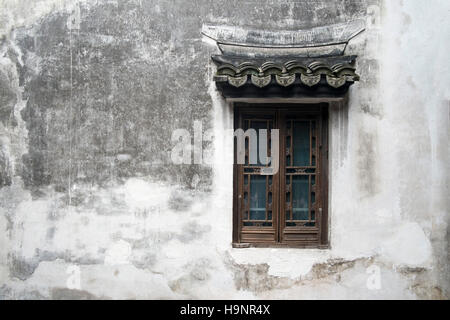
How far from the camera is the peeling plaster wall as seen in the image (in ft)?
14.4

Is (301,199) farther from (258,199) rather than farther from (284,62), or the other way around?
(284,62)

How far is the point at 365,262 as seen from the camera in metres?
4.39

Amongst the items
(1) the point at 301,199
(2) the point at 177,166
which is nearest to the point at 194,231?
(2) the point at 177,166

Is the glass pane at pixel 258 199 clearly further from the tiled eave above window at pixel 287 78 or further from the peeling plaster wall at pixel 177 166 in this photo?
the tiled eave above window at pixel 287 78

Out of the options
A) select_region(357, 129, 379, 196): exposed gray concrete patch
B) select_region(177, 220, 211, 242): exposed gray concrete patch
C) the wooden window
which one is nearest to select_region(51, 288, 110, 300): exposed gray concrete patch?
select_region(177, 220, 211, 242): exposed gray concrete patch

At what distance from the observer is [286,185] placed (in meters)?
4.51

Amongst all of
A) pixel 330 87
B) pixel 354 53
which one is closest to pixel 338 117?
pixel 330 87

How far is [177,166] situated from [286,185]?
4.54 feet

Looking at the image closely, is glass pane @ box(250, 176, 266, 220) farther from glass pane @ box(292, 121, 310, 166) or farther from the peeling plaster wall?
glass pane @ box(292, 121, 310, 166)

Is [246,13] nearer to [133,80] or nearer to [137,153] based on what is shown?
[133,80]

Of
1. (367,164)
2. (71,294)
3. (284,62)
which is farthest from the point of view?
(71,294)

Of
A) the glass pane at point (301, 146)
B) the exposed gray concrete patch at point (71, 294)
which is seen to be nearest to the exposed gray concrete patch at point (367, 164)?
the glass pane at point (301, 146)

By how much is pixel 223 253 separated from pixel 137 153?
1639mm

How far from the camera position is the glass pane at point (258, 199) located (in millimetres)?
4539
